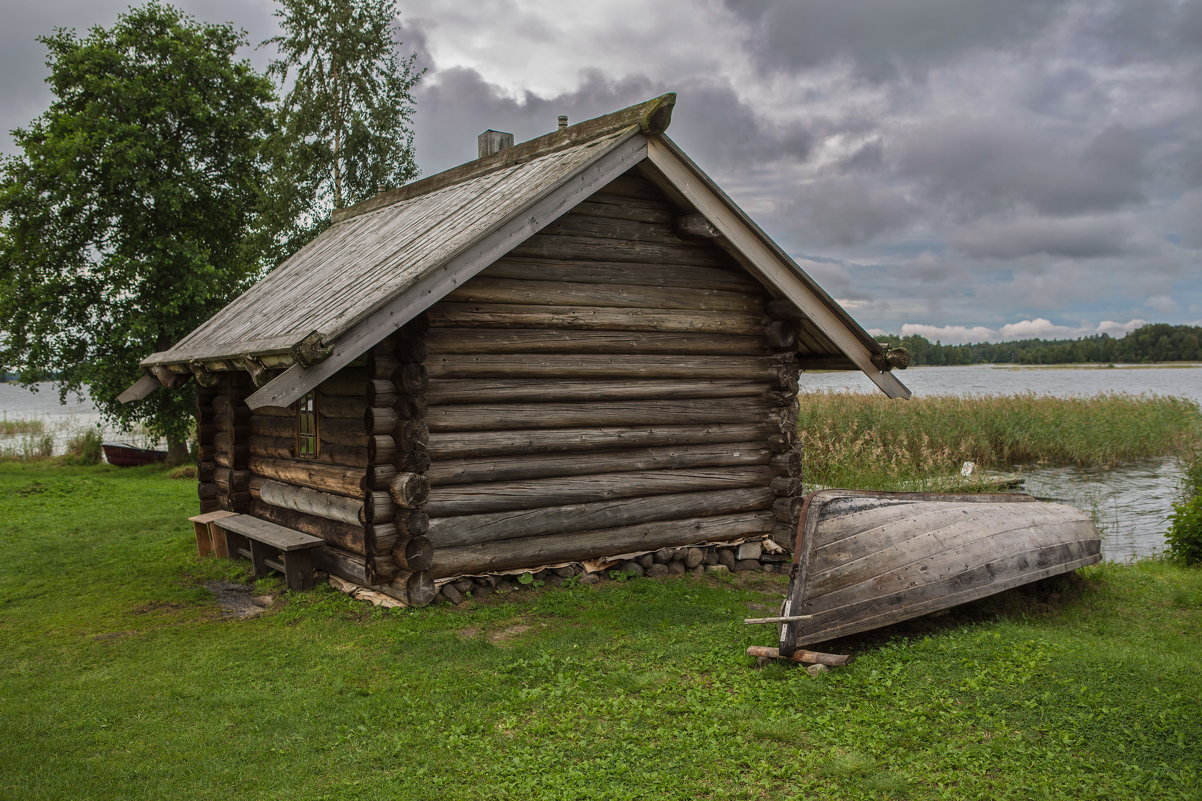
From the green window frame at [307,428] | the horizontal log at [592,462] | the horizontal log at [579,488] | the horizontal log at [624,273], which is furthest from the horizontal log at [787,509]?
the green window frame at [307,428]

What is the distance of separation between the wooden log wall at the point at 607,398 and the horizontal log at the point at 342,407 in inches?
32.9

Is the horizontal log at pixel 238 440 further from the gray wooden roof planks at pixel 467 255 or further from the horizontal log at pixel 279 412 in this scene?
the gray wooden roof planks at pixel 467 255

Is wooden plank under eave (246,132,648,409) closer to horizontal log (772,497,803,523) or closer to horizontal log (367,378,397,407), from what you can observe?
horizontal log (367,378,397,407)

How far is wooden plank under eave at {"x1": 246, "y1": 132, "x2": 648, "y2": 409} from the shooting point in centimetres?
724

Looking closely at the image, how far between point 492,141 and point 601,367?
4770 mm

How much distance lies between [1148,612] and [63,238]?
23.7m

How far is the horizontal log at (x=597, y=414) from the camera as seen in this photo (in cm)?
885

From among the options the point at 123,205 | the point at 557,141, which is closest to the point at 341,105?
the point at 123,205

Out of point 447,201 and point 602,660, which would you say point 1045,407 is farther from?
point 602,660

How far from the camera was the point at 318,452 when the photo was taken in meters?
9.95

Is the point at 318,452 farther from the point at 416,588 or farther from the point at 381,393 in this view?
the point at 416,588

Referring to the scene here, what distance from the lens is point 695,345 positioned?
10375 mm

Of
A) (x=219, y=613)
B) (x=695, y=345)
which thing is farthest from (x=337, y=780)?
(x=695, y=345)

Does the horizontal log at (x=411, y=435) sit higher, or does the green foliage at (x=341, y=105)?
the green foliage at (x=341, y=105)
